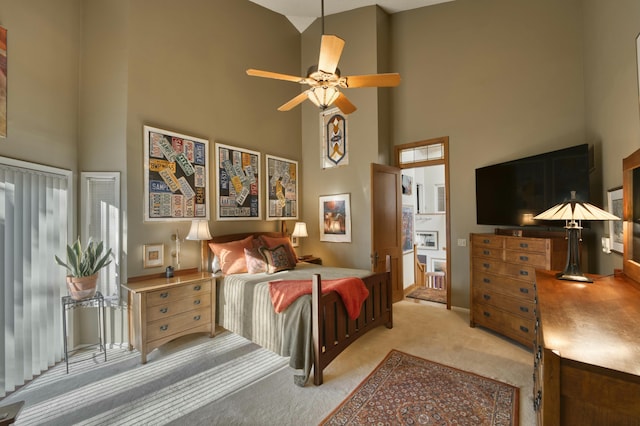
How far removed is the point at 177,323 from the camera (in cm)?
308

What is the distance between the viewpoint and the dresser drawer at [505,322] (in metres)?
2.91

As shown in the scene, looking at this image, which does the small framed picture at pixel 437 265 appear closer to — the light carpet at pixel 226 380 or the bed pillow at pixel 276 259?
the light carpet at pixel 226 380

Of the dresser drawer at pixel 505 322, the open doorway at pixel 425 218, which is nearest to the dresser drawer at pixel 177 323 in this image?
the dresser drawer at pixel 505 322

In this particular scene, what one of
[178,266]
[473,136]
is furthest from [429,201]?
[178,266]

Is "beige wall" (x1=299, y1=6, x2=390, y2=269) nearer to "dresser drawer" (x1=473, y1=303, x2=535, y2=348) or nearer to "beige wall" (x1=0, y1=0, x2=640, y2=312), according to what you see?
"beige wall" (x1=0, y1=0, x2=640, y2=312)

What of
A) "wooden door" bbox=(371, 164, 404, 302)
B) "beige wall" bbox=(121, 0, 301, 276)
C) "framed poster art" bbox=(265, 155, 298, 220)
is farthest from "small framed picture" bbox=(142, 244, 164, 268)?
"wooden door" bbox=(371, 164, 404, 302)

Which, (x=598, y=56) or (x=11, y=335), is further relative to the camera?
(x=598, y=56)

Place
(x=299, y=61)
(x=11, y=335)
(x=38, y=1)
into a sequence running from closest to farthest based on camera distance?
1. (x=11, y=335)
2. (x=38, y=1)
3. (x=299, y=61)

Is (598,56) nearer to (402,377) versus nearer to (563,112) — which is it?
(563,112)

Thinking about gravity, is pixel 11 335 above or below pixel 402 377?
above

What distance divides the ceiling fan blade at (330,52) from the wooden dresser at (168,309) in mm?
2632

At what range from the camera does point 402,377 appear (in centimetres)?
252

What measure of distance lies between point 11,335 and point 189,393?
5.13 feet

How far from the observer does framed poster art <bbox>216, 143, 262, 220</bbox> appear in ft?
13.3
